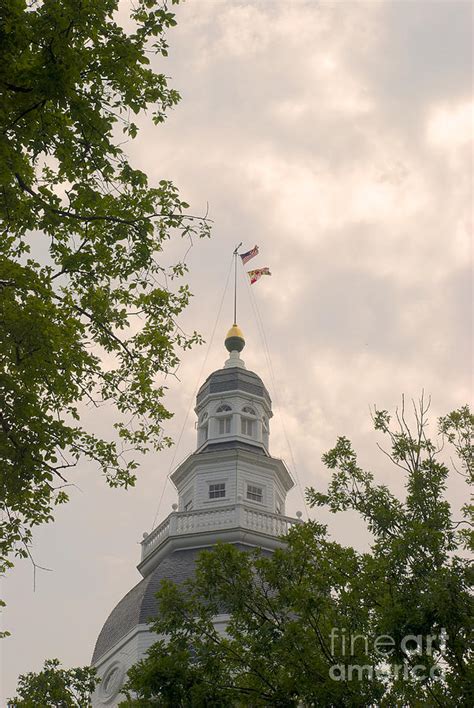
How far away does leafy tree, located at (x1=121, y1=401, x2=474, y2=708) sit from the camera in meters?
11.7

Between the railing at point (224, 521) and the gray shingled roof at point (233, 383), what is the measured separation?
8.84 metres

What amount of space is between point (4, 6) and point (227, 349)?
3437 centimetres

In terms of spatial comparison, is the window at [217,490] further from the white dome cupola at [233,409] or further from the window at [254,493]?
the white dome cupola at [233,409]

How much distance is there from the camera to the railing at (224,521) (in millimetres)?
32438

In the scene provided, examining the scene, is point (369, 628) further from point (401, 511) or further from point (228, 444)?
point (228, 444)

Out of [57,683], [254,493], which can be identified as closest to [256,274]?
[254,493]

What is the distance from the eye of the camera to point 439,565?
1287 cm

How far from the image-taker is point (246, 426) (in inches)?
1575

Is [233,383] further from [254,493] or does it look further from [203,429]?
[254,493]

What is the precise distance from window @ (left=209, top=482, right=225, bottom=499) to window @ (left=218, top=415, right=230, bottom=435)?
335cm

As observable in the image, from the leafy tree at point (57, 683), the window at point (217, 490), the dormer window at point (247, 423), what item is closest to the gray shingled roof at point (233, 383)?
the dormer window at point (247, 423)

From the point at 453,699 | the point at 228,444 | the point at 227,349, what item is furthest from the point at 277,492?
the point at 453,699

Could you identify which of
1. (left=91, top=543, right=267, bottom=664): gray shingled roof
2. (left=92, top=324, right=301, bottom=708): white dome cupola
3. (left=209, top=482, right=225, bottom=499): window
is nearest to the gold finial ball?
(left=92, top=324, right=301, bottom=708): white dome cupola

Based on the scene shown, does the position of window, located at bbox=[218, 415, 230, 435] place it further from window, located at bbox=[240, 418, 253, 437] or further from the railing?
the railing
